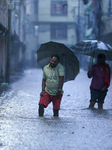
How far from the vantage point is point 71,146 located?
209 inches

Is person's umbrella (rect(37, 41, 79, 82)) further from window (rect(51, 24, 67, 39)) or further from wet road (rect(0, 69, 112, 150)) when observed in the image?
window (rect(51, 24, 67, 39))

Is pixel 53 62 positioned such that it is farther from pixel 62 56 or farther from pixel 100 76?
pixel 100 76

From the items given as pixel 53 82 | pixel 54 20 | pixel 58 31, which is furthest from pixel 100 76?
pixel 58 31

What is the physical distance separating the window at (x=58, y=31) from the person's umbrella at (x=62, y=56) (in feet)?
157

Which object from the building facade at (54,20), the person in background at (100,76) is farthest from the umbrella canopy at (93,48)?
the building facade at (54,20)

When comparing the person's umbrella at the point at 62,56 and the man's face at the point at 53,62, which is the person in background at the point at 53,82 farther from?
the person's umbrella at the point at 62,56

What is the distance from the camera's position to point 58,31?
56.4 metres

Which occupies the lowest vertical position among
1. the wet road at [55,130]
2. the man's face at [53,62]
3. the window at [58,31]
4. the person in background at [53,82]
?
the window at [58,31]

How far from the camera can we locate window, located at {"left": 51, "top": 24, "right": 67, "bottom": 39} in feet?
185

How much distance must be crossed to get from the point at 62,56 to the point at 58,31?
48.4 meters

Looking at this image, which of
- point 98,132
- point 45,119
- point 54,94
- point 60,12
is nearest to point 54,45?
point 54,94

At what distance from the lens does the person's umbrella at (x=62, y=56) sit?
838 cm

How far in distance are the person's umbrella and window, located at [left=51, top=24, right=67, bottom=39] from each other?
47.8m

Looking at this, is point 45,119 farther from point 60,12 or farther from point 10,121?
point 60,12
